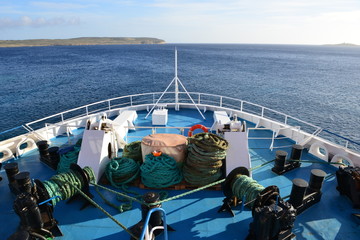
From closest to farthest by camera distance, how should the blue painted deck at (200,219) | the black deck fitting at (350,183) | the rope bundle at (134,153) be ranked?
the blue painted deck at (200,219), the black deck fitting at (350,183), the rope bundle at (134,153)

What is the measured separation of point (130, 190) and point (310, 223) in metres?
4.26

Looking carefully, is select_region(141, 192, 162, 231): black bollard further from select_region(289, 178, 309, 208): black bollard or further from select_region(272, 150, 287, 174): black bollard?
select_region(272, 150, 287, 174): black bollard

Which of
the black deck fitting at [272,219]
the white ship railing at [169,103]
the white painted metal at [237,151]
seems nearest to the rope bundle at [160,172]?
the white painted metal at [237,151]

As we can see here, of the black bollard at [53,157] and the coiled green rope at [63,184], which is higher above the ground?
the coiled green rope at [63,184]

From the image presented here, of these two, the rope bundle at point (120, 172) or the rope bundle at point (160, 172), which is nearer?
the rope bundle at point (160, 172)

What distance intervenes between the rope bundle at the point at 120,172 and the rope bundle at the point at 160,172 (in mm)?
325

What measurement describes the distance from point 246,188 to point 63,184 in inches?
155

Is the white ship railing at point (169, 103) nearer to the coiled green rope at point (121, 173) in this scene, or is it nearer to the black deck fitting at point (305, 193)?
the black deck fitting at point (305, 193)

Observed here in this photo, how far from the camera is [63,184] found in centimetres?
509

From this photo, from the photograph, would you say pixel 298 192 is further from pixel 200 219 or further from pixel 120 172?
pixel 120 172

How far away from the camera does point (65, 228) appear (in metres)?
4.95

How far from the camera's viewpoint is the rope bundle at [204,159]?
5871 millimetres

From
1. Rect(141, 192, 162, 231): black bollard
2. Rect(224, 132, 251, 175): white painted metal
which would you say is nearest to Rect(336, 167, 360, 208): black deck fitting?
Rect(224, 132, 251, 175): white painted metal

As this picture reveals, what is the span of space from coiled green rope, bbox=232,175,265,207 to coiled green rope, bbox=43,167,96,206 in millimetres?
3511
